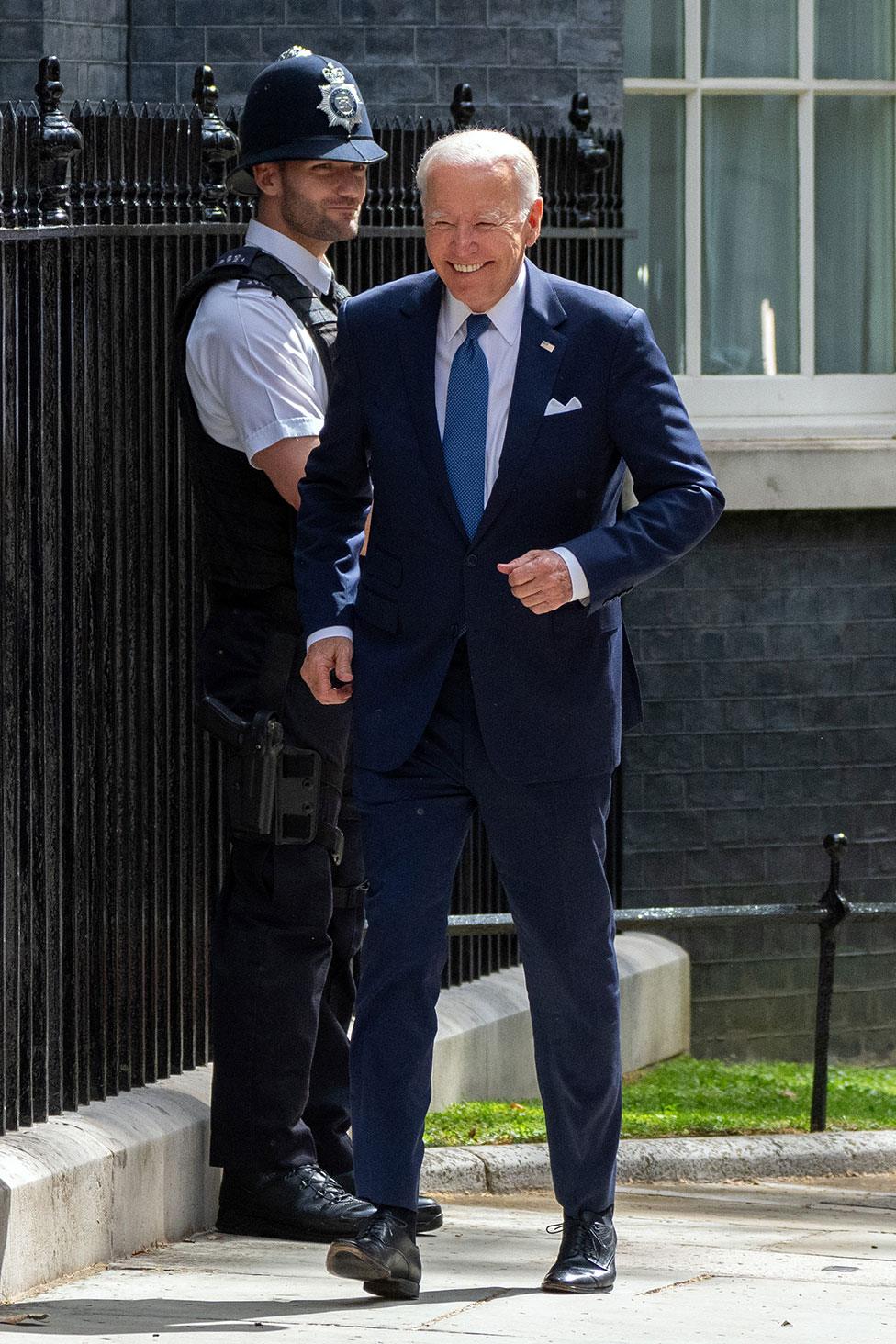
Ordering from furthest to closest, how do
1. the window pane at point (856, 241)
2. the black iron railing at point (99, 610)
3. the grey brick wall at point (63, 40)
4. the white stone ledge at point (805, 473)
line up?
the window pane at point (856, 241) → the white stone ledge at point (805, 473) → the grey brick wall at point (63, 40) → the black iron railing at point (99, 610)

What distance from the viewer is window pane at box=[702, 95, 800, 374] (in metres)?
8.20

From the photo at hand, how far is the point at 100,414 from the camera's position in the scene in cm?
498

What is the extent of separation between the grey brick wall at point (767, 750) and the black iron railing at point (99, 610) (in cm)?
257

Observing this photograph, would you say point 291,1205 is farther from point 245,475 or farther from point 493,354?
point 493,354

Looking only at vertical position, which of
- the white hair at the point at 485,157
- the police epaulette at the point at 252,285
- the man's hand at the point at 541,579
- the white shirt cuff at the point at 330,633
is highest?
the white hair at the point at 485,157

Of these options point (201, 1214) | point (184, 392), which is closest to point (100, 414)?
point (184, 392)

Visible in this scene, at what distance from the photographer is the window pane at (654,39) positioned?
7.92 metres

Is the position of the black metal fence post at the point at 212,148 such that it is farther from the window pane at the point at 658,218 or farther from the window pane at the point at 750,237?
the window pane at the point at 750,237

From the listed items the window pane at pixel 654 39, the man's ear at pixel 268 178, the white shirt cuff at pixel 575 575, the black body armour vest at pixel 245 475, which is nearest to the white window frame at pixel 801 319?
the window pane at pixel 654 39

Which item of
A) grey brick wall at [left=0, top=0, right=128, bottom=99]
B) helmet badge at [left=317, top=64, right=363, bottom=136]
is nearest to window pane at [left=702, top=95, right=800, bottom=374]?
grey brick wall at [left=0, top=0, right=128, bottom=99]

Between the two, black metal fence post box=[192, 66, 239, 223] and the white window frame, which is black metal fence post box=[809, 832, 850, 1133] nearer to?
the white window frame

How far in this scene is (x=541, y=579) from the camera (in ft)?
13.1

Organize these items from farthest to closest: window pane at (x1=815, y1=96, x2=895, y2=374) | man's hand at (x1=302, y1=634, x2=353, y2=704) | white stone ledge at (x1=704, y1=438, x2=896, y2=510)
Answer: window pane at (x1=815, y1=96, x2=895, y2=374) → white stone ledge at (x1=704, y1=438, x2=896, y2=510) → man's hand at (x1=302, y1=634, x2=353, y2=704)

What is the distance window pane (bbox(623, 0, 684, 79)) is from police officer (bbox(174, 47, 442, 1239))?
10.6 feet
